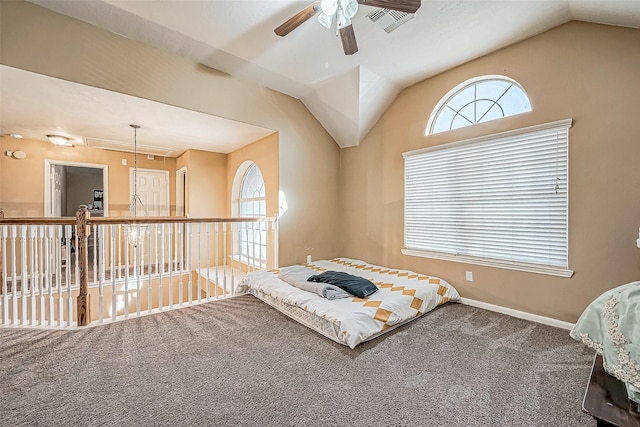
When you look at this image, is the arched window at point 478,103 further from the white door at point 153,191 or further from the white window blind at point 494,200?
the white door at point 153,191

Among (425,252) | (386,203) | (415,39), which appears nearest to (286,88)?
(415,39)

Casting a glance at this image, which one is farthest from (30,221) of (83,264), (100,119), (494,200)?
(494,200)

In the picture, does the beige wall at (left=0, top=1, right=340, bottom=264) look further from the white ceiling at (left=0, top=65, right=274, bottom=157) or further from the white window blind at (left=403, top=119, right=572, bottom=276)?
the white window blind at (left=403, top=119, right=572, bottom=276)

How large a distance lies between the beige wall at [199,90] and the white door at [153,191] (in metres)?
3.16

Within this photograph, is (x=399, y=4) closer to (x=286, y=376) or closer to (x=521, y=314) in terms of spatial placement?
(x=286, y=376)

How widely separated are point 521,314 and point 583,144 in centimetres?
173

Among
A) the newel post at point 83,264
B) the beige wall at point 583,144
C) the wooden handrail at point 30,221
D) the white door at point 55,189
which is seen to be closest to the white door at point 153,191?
the white door at point 55,189

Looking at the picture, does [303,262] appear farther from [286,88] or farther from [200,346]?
[286,88]

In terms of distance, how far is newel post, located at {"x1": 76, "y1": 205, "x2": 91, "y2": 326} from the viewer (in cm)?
247

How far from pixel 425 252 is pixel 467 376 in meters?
1.91

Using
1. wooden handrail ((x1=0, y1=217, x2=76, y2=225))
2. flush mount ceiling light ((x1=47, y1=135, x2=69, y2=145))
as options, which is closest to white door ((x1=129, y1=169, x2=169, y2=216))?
flush mount ceiling light ((x1=47, y1=135, x2=69, y2=145))

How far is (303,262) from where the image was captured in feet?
13.8

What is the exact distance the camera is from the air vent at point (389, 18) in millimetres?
2379

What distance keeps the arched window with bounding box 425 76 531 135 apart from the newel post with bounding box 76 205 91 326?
13.0ft
